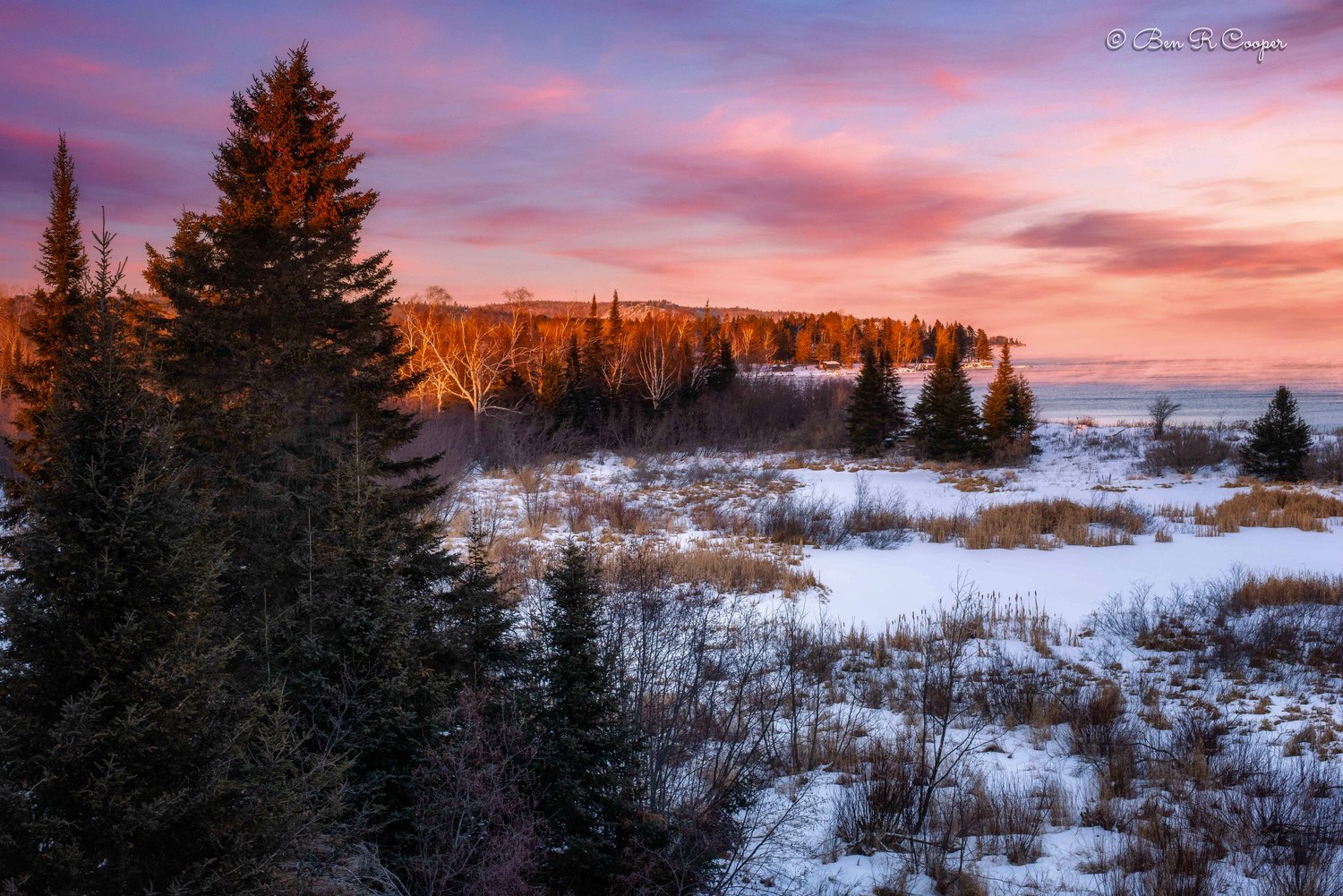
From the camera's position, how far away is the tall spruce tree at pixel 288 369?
26.2 feet

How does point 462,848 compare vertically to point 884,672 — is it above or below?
above

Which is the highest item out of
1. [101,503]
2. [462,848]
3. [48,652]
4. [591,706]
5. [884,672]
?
[101,503]

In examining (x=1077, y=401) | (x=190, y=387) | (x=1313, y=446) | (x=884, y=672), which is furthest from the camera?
(x=1077, y=401)

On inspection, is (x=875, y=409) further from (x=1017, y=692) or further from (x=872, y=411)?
(x=1017, y=692)

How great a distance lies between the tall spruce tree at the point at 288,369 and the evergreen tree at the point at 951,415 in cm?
3155

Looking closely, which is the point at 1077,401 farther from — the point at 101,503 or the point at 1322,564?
the point at 101,503

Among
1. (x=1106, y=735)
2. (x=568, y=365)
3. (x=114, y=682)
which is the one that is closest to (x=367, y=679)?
(x=114, y=682)

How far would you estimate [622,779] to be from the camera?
5.71m

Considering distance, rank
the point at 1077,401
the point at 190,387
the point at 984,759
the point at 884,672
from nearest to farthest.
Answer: the point at 984,759, the point at 190,387, the point at 884,672, the point at 1077,401

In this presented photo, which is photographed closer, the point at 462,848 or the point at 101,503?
the point at 101,503

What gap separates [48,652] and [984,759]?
842 centimetres

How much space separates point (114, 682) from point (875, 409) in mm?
40177

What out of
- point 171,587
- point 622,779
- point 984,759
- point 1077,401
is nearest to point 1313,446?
point 1077,401

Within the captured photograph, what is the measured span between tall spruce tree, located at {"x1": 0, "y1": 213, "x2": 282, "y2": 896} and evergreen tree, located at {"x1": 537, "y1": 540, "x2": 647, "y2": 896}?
2.30 meters
